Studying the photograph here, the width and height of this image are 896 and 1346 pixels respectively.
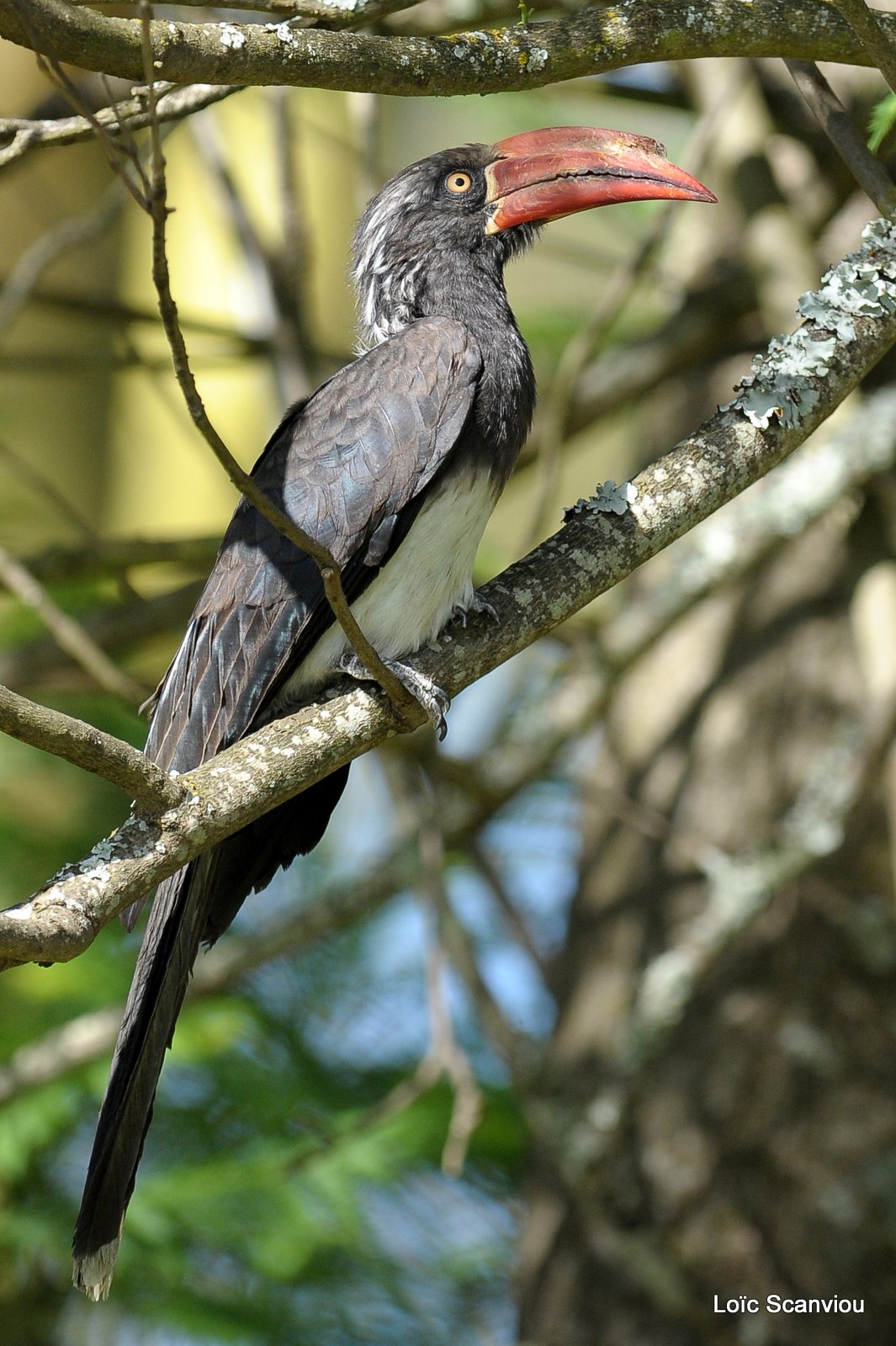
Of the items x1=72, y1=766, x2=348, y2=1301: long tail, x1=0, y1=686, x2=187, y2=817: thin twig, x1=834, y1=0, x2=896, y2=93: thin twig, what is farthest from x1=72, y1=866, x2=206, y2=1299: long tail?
x1=834, y1=0, x2=896, y2=93: thin twig

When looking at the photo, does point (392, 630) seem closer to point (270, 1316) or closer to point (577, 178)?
point (577, 178)

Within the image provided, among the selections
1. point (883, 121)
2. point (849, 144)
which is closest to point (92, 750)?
point (849, 144)

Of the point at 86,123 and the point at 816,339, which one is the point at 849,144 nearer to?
the point at 816,339

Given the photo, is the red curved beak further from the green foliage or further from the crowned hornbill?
the green foliage

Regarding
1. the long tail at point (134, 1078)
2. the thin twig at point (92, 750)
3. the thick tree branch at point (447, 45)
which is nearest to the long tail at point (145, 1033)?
the long tail at point (134, 1078)

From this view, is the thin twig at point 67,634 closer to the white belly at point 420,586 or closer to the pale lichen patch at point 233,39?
the white belly at point 420,586

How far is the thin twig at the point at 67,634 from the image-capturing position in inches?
170

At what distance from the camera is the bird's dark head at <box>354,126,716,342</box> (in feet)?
13.1

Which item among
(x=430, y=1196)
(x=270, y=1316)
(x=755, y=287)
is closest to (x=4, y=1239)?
(x=270, y=1316)

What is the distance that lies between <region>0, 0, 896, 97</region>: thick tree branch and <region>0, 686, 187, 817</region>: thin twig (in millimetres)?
1016

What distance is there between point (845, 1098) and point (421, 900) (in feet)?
5.38

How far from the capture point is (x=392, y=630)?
3.54 metres

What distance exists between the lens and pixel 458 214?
4242mm

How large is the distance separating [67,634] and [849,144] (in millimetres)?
2807
